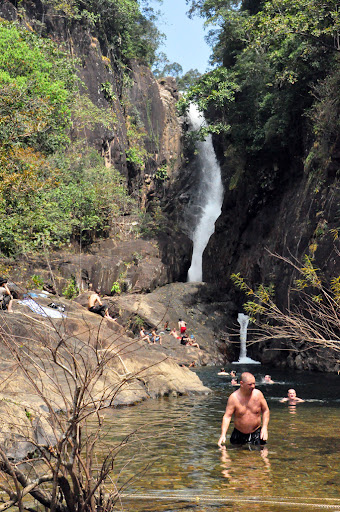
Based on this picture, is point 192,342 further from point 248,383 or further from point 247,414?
point 248,383

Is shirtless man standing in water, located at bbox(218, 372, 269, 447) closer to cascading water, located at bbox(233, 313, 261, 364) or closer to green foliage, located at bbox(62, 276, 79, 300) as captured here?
green foliage, located at bbox(62, 276, 79, 300)

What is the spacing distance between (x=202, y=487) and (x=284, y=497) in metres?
0.92

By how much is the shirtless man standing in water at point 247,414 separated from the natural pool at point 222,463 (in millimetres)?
238

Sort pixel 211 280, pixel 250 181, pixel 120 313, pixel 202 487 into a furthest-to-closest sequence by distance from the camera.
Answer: pixel 211 280
pixel 250 181
pixel 120 313
pixel 202 487

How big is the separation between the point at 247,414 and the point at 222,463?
1301 mm

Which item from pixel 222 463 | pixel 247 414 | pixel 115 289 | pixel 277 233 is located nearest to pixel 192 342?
pixel 115 289

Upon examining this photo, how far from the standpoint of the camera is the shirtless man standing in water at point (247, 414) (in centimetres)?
872

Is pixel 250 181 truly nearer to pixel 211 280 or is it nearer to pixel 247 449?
pixel 211 280

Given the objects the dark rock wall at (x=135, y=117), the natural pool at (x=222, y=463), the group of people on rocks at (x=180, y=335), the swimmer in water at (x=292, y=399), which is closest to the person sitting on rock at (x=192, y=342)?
the group of people on rocks at (x=180, y=335)

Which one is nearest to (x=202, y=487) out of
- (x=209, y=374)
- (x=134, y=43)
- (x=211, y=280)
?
(x=209, y=374)

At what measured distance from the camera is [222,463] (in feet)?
25.3

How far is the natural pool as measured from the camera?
5.79 metres

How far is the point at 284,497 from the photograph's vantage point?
A: 599 cm

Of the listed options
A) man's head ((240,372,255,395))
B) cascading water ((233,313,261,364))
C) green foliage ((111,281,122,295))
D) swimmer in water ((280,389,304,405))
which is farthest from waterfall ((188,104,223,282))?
man's head ((240,372,255,395))
